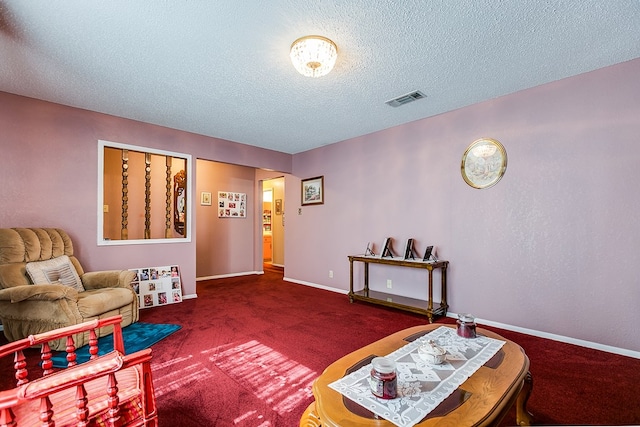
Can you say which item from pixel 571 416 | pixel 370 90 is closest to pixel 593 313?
pixel 571 416

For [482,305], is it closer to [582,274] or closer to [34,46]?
[582,274]

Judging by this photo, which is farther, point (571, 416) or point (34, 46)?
point (34, 46)

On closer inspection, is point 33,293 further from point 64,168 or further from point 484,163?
point 484,163

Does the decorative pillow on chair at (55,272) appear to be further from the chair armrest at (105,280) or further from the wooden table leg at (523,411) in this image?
the wooden table leg at (523,411)

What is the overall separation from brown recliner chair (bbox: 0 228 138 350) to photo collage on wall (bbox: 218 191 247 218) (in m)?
2.99

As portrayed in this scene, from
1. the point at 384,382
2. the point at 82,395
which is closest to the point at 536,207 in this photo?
the point at 384,382

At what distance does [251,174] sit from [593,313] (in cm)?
596

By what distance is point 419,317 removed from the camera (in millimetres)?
3521

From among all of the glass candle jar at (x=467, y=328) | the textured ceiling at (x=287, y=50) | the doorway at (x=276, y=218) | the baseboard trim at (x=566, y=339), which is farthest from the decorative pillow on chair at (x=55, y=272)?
the doorway at (x=276, y=218)

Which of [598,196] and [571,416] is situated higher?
[598,196]

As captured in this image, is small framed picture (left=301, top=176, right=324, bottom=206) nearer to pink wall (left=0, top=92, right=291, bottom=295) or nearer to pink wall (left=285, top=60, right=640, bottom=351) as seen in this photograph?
pink wall (left=285, top=60, right=640, bottom=351)

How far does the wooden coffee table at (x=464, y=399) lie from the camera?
1.05m

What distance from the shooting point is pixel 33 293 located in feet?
8.00

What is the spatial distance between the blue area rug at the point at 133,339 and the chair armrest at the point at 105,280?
48cm
